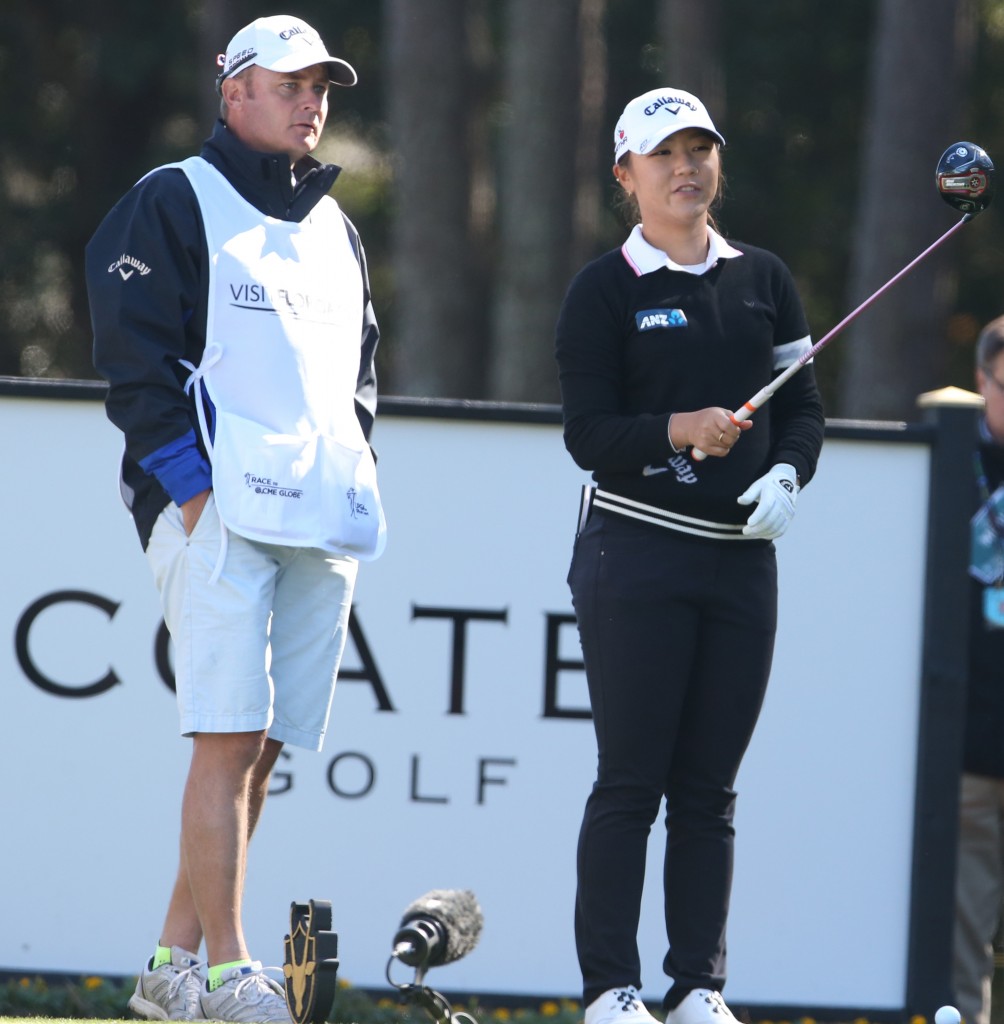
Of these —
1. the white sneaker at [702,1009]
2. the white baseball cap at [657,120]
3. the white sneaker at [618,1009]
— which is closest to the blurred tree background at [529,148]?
the white baseball cap at [657,120]

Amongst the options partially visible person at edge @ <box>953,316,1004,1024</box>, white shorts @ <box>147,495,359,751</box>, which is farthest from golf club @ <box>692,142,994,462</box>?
partially visible person at edge @ <box>953,316,1004,1024</box>

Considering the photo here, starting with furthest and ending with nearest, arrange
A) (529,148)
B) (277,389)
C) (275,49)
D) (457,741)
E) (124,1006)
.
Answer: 1. (529,148)
2. (457,741)
3. (124,1006)
4. (275,49)
5. (277,389)

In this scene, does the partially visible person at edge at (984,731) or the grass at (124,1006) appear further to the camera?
the partially visible person at edge at (984,731)

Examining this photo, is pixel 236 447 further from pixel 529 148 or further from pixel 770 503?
pixel 529 148

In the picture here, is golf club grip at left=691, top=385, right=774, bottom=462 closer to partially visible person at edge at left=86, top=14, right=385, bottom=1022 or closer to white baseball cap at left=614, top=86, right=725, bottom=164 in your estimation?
white baseball cap at left=614, top=86, right=725, bottom=164

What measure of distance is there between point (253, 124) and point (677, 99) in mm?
966

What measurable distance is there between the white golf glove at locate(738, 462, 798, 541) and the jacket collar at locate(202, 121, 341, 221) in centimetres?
122

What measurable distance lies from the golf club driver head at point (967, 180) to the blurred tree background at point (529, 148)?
25.8 ft

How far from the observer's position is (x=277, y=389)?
412 cm

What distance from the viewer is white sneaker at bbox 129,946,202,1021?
4047 mm

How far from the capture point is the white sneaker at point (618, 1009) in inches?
149

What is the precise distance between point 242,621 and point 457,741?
146cm

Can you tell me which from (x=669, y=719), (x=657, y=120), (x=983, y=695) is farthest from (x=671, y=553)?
(x=983, y=695)

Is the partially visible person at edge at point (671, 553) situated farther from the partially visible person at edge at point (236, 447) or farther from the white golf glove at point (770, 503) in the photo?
the partially visible person at edge at point (236, 447)
